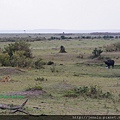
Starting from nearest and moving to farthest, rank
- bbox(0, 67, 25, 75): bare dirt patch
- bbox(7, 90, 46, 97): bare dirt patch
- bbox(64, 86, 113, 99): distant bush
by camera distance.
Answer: bbox(64, 86, 113, 99): distant bush < bbox(7, 90, 46, 97): bare dirt patch < bbox(0, 67, 25, 75): bare dirt patch

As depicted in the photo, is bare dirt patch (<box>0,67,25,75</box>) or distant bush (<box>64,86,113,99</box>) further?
bare dirt patch (<box>0,67,25,75</box>)

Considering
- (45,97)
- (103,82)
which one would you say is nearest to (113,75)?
(103,82)

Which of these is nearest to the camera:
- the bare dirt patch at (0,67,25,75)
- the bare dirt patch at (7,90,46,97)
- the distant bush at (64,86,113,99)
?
the distant bush at (64,86,113,99)

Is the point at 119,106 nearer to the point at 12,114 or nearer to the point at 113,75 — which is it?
the point at 12,114

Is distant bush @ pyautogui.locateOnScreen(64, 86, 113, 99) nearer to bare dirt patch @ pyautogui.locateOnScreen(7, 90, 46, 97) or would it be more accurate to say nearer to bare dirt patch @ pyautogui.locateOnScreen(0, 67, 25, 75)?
bare dirt patch @ pyautogui.locateOnScreen(7, 90, 46, 97)

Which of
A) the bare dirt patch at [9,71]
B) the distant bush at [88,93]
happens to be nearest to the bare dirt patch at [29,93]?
the distant bush at [88,93]

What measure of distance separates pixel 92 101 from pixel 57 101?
145 cm

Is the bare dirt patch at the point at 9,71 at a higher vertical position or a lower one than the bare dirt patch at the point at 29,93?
lower

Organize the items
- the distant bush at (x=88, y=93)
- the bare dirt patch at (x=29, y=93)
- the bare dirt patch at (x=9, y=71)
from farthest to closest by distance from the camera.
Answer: the bare dirt patch at (x=9, y=71) < the bare dirt patch at (x=29, y=93) < the distant bush at (x=88, y=93)

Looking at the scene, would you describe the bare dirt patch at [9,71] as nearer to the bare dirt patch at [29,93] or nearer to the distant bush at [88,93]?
the bare dirt patch at [29,93]

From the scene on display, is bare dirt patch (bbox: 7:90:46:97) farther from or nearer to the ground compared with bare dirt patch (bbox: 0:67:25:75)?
farther from the ground

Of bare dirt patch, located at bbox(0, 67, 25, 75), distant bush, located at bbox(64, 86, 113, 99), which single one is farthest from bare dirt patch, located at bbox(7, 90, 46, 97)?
bare dirt patch, located at bbox(0, 67, 25, 75)

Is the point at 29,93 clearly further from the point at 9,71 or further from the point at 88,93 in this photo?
the point at 9,71

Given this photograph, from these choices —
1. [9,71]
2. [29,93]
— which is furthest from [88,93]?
[9,71]
